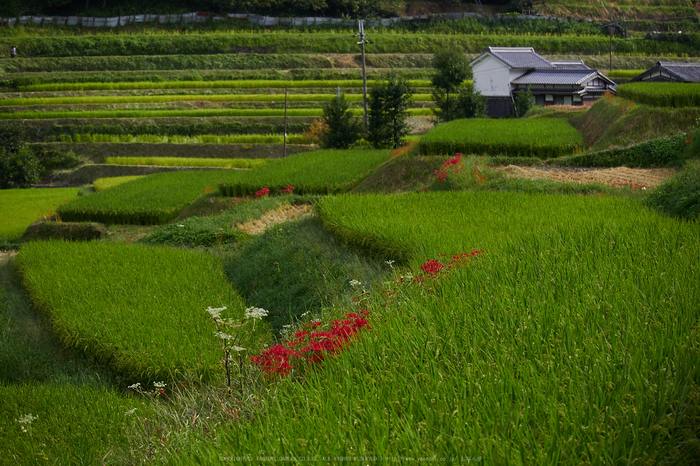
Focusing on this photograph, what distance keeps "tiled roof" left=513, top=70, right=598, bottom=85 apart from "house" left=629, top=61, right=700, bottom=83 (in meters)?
3.20

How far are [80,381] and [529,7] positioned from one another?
58.9 meters

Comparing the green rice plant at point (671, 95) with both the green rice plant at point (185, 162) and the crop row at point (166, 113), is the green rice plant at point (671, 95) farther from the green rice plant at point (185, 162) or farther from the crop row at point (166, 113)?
the crop row at point (166, 113)

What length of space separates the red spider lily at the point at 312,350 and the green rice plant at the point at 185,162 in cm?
2192

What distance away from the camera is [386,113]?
23344mm

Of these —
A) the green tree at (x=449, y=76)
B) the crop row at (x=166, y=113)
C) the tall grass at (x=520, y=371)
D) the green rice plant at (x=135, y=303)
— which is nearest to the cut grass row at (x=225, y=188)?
the green rice plant at (x=135, y=303)

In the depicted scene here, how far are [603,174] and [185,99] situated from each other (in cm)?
2948

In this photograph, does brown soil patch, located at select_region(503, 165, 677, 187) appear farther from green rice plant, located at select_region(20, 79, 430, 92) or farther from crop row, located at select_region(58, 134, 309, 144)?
green rice plant, located at select_region(20, 79, 430, 92)

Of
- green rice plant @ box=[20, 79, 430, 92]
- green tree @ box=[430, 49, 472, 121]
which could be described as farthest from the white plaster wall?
green tree @ box=[430, 49, 472, 121]

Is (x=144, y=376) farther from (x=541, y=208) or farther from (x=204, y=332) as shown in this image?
(x=541, y=208)

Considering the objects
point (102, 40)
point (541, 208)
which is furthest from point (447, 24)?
point (541, 208)

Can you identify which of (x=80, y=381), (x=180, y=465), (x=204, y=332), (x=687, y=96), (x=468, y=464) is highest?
(x=687, y=96)

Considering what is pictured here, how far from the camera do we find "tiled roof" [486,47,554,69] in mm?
34719

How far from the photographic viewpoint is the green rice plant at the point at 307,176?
49.5 ft

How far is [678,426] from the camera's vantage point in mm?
2051
